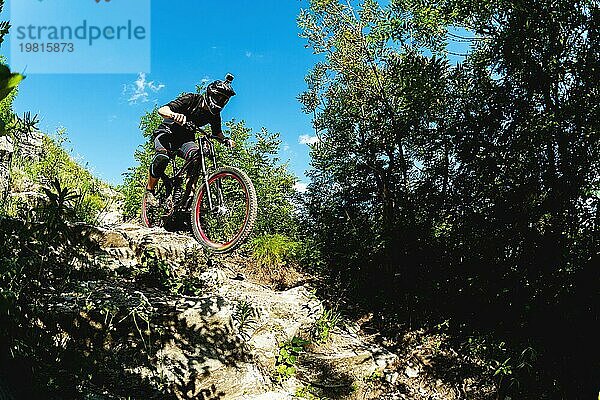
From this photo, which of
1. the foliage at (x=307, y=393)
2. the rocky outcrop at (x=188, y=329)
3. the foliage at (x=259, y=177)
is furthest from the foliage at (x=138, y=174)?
the foliage at (x=307, y=393)

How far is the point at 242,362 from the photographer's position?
452 centimetres

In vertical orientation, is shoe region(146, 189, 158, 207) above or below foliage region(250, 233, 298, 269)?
above

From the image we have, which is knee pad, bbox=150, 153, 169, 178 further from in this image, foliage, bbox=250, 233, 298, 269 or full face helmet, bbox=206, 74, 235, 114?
foliage, bbox=250, 233, 298, 269

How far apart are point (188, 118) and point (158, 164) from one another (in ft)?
2.45

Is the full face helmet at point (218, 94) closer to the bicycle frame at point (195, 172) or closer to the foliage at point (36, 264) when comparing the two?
the bicycle frame at point (195, 172)

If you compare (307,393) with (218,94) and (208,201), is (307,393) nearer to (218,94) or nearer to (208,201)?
(208,201)

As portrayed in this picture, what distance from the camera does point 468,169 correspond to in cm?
667

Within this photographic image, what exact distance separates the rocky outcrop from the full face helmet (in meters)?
1.57

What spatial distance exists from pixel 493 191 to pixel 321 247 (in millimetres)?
2571

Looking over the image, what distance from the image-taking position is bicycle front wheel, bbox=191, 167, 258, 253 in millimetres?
4770

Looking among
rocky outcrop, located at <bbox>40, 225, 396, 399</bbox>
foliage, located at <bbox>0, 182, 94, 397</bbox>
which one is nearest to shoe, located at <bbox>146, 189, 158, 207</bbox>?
rocky outcrop, located at <bbox>40, 225, 396, 399</bbox>

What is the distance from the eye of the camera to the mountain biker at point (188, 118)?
5195mm

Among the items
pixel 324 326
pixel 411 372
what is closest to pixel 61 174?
Answer: pixel 324 326

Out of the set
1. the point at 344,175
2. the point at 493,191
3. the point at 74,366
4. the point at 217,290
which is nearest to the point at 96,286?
the point at 74,366
